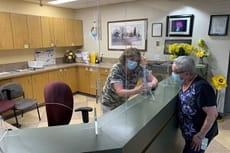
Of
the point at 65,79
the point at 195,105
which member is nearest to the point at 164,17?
the point at 195,105

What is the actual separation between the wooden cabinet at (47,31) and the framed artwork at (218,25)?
11.5 feet

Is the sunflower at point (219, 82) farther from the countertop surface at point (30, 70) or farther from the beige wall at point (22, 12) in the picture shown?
the beige wall at point (22, 12)

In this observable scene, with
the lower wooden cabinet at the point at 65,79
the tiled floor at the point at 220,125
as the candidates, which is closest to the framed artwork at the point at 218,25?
the tiled floor at the point at 220,125

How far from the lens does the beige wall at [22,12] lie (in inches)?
146

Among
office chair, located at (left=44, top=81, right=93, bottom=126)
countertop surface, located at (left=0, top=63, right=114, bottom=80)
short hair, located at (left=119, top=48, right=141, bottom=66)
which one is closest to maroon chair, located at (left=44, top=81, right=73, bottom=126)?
office chair, located at (left=44, top=81, right=93, bottom=126)

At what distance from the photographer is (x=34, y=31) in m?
4.01

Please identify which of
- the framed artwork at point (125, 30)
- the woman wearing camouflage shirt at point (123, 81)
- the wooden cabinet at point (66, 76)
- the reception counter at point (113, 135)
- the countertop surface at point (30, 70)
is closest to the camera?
the reception counter at point (113, 135)

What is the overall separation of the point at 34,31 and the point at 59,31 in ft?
2.23

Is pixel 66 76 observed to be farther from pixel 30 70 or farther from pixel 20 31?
pixel 20 31

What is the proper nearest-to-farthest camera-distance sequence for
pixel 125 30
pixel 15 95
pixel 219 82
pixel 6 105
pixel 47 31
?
pixel 6 105
pixel 219 82
pixel 15 95
pixel 125 30
pixel 47 31

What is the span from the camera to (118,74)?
5.58 ft

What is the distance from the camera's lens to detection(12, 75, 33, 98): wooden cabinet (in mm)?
3597

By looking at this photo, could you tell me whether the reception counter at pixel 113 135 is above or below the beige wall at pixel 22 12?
below

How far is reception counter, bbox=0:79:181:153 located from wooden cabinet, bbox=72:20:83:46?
3.74 m
